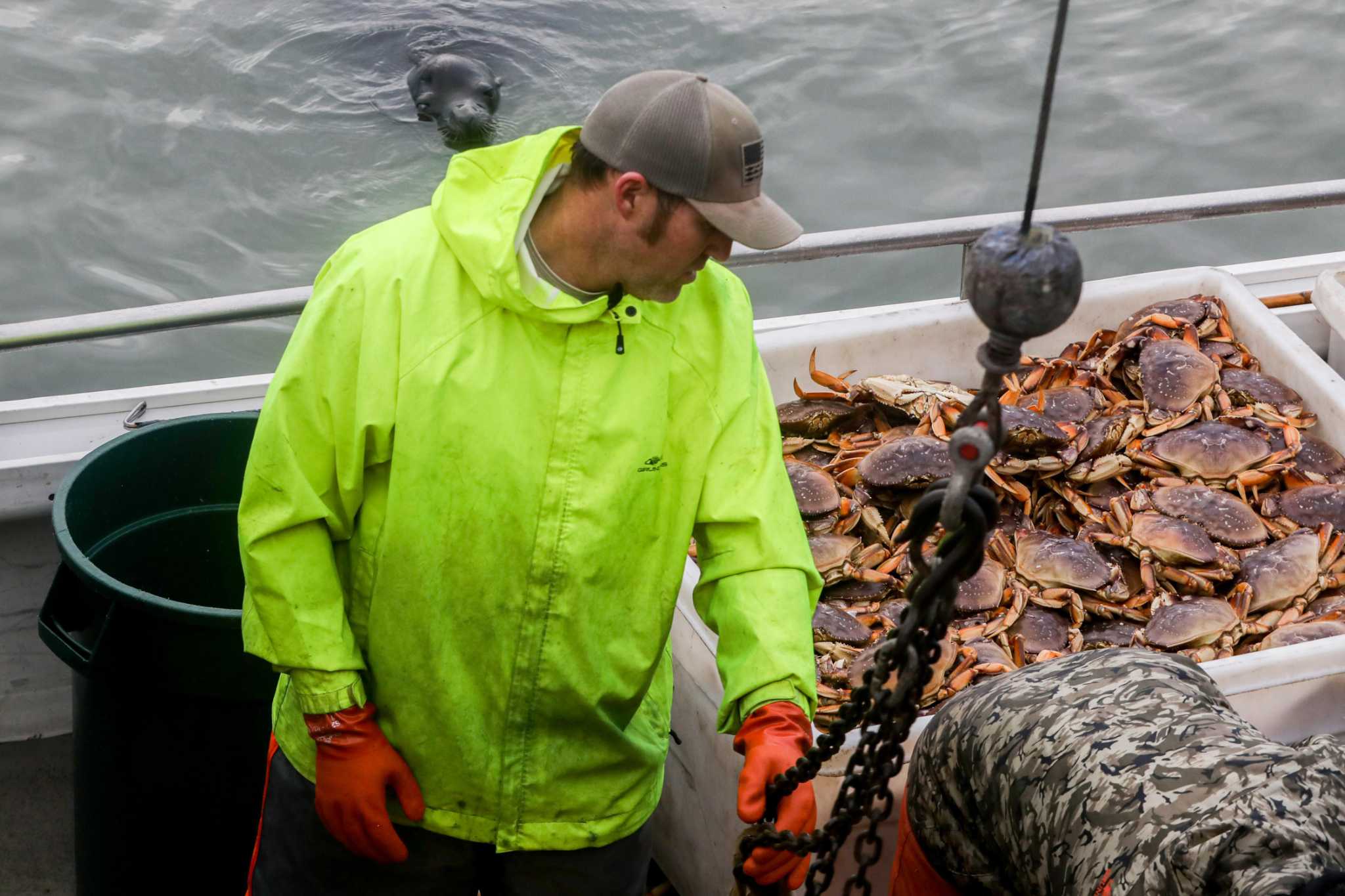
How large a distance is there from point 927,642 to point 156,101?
699 centimetres

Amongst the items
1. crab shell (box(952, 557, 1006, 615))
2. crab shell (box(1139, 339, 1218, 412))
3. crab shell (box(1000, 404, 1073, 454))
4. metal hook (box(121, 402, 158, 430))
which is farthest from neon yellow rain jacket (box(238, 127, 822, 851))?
crab shell (box(1139, 339, 1218, 412))

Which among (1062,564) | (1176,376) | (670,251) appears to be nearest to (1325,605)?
(1062,564)

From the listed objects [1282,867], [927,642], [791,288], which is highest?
[927,642]

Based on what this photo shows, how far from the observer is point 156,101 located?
7.16 m

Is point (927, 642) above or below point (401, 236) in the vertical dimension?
below

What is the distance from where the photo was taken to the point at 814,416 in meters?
3.41

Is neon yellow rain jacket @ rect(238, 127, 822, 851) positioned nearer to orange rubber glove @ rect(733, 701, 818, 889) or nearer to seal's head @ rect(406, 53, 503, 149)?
orange rubber glove @ rect(733, 701, 818, 889)

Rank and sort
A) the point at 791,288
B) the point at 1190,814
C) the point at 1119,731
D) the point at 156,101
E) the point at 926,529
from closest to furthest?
the point at 926,529, the point at 1190,814, the point at 1119,731, the point at 791,288, the point at 156,101

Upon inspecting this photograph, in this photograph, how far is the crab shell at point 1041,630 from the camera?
295cm

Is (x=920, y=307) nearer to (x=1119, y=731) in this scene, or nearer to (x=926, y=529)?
(x=1119, y=731)

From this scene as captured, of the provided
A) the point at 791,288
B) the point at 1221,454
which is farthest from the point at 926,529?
the point at 791,288

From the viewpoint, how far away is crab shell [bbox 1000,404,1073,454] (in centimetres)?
322

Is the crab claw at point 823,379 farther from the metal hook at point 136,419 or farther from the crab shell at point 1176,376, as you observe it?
the metal hook at point 136,419

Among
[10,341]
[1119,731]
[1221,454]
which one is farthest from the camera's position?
[1221,454]
